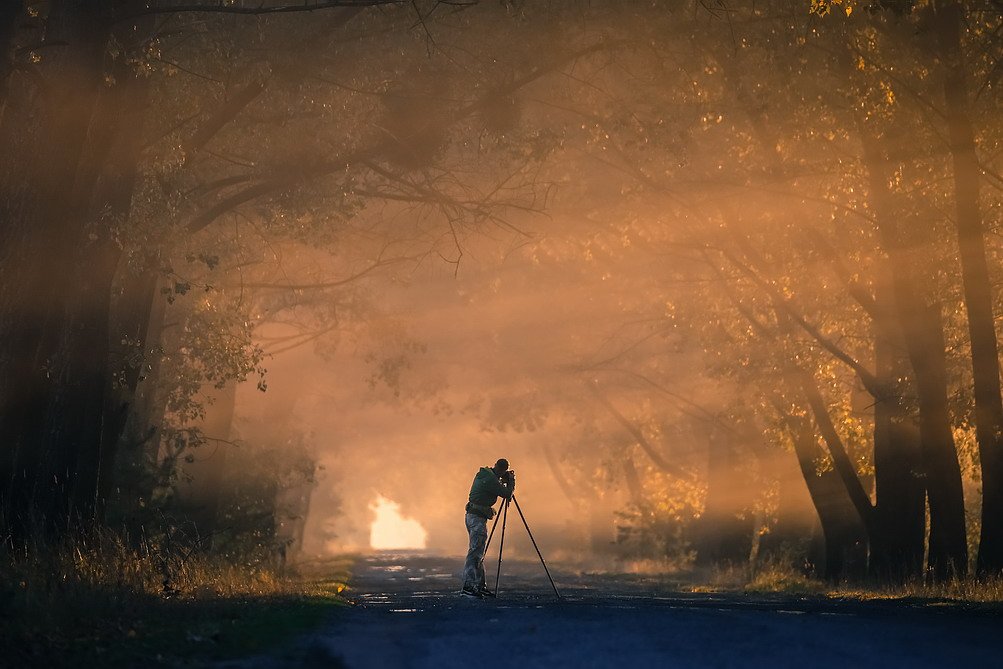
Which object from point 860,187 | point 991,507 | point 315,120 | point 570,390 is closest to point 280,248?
point 315,120

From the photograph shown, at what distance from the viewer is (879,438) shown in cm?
2452

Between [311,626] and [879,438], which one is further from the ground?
[879,438]

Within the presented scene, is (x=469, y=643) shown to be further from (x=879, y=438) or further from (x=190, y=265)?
(x=190, y=265)

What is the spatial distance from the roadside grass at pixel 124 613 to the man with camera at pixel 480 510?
128 inches

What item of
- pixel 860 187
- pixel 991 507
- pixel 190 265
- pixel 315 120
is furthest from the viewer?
pixel 190 265

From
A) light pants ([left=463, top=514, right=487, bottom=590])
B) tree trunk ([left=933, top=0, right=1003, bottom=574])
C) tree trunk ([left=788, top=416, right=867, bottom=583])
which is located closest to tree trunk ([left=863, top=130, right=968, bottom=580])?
tree trunk ([left=933, top=0, right=1003, bottom=574])

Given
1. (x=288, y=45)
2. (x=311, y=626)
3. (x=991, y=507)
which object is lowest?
(x=311, y=626)

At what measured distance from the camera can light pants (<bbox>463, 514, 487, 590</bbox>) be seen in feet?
63.7

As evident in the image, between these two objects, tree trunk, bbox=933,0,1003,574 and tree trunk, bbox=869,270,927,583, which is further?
tree trunk, bbox=869,270,927,583

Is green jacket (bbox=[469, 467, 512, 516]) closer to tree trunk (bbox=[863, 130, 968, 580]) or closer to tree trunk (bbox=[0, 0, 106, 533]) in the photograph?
tree trunk (bbox=[0, 0, 106, 533])

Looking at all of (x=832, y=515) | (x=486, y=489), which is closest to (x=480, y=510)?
(x=486, y=489)

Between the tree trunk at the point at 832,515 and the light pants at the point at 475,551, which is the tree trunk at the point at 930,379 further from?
the light pants at the point at 475,551

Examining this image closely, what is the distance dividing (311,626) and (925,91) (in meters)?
15.0

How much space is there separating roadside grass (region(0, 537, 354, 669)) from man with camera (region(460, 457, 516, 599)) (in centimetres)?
324
